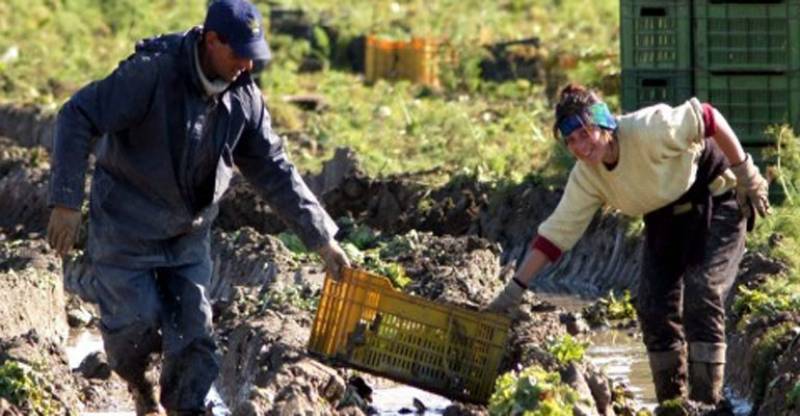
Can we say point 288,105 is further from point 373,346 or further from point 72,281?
point 373,346

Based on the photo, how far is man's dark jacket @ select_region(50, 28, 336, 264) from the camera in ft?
29.4

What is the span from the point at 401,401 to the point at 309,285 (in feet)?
7.35

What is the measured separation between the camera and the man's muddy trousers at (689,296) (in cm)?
968

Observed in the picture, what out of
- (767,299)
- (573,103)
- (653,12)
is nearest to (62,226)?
(573,103)

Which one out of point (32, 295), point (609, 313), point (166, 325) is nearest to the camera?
point (166, 325)

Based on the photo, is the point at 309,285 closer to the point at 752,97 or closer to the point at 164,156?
the point at 752,97

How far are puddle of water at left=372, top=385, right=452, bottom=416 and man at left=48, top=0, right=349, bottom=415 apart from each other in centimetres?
191

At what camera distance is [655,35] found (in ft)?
55.8

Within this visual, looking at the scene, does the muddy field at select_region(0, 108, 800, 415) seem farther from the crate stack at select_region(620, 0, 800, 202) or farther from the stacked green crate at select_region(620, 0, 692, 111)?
the crate stack at select_region(620, 0, 800, 202)

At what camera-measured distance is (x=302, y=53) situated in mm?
31734

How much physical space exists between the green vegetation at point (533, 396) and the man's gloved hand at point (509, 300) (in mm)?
687

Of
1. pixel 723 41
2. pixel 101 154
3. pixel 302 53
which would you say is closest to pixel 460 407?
pixel 101 154

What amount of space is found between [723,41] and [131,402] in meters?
6.56

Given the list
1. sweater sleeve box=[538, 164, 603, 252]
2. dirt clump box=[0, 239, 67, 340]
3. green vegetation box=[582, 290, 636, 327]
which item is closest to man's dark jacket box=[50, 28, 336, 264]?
sweater sleeve box=[538, 164, 603, 252]
